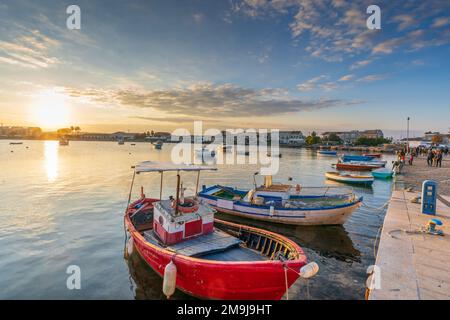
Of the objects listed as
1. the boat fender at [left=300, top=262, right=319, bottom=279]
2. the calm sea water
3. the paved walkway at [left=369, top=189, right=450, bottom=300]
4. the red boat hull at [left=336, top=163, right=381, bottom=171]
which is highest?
the boat fender at [left=300, top=262, right=319, bottom=279]

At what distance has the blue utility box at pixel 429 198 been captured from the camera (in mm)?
13570

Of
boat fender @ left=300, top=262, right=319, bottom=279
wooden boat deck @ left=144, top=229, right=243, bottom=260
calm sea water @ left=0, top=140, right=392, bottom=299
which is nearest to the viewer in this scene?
boat fender @ left=300, top=262, right=319, bottom=279

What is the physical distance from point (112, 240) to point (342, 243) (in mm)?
14666

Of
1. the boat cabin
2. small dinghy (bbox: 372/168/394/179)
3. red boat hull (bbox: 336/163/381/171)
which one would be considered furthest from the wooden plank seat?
red boat hull (bbox: 336/163/381/171)

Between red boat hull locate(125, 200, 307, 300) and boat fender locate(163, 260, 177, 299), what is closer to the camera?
red boat hull locate(125, 200, 307, 300)

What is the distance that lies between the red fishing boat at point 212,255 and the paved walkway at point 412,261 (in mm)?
2146

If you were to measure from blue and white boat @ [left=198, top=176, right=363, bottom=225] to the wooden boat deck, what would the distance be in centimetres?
680

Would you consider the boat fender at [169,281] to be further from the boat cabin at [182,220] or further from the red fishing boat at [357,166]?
the red fishing boat at [357,166]

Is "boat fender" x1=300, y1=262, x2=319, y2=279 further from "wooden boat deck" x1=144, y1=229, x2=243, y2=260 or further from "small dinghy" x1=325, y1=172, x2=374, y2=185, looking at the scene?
"small dinghy" x1=325, y1=172, x2=374, y2=185

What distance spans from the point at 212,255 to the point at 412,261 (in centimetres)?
703

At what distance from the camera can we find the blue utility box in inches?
534

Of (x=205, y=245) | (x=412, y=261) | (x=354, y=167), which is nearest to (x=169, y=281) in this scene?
(x=205, y=245)

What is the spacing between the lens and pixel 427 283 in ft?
22.7
